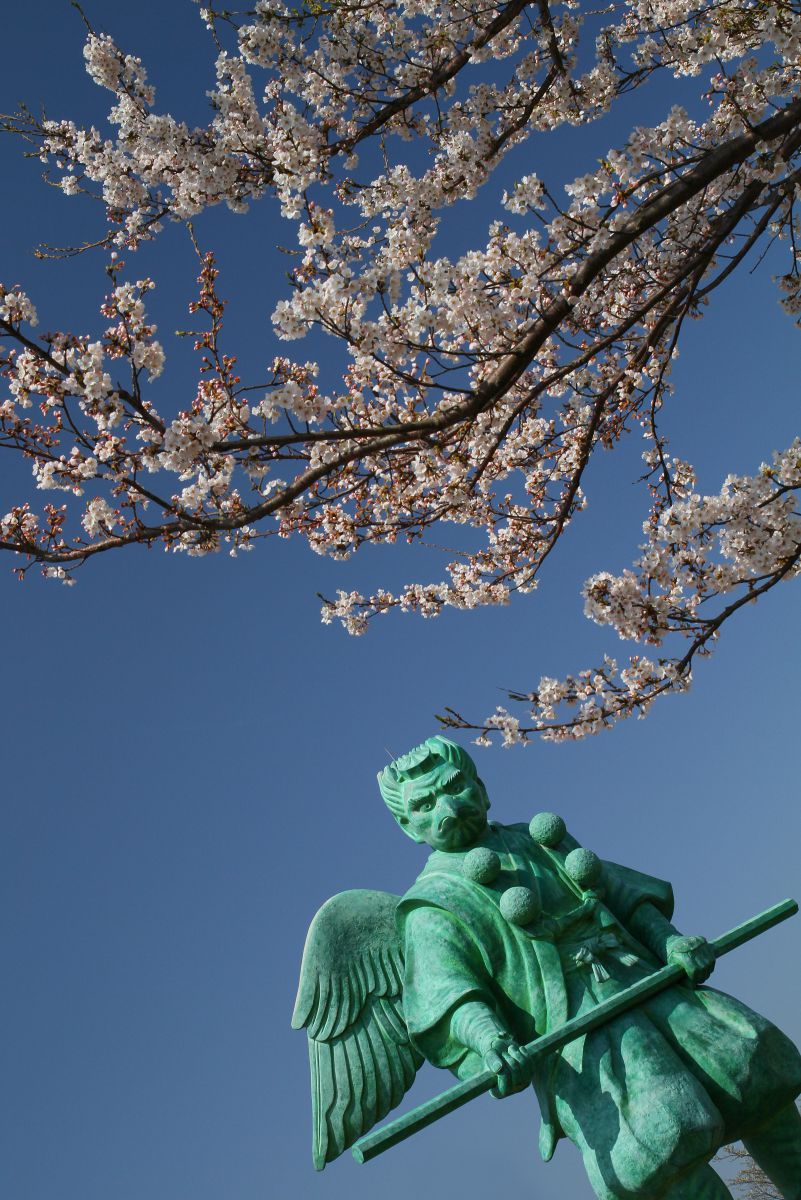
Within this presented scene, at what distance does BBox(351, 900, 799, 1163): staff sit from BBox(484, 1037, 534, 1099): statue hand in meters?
0.03

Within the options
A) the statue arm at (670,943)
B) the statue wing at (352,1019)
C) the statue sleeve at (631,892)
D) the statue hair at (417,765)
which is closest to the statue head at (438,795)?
the statue hair at (417,765)

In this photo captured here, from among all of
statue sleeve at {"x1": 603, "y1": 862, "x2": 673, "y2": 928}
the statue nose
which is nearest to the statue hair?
the statue nose

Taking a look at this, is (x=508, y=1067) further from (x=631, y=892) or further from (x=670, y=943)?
(x=631, y=892)

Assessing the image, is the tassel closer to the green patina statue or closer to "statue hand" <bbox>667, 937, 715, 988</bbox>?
the green patina statue

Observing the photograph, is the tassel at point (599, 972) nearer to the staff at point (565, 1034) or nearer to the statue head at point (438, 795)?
the staff at point (565, 1034)

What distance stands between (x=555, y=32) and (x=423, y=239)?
6.12ft

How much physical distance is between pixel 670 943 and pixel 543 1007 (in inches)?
23.2

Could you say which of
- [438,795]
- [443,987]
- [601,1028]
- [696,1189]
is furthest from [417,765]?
[696,1189]

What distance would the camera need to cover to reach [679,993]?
421cm

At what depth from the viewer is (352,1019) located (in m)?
4.51

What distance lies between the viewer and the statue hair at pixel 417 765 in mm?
4918

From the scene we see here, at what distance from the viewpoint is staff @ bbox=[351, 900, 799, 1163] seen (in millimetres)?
3723

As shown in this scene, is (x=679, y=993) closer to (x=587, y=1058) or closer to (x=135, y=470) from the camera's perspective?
(x=587, y=1058)

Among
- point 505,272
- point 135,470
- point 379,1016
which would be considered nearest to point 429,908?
point 379,1016
